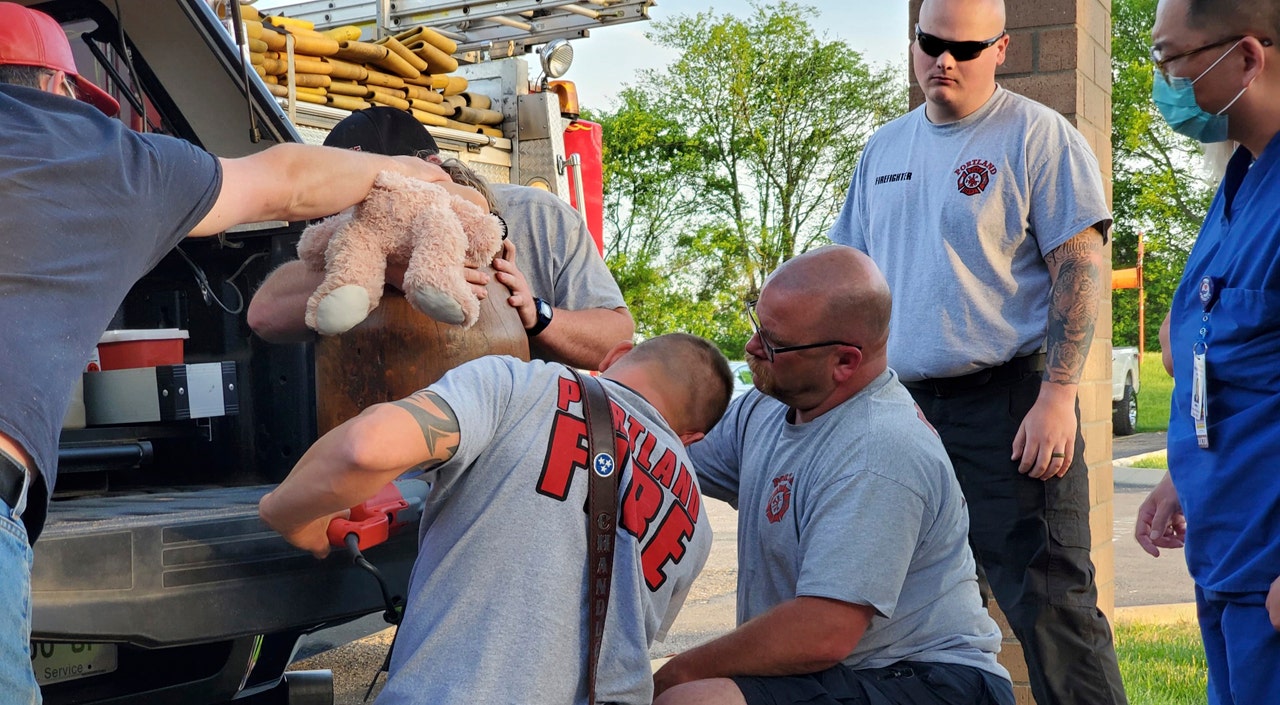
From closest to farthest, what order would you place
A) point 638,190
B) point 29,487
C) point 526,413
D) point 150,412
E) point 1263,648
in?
point 29,487 < point 526,413 < point 1263,648 < point 150,412 < point 638,190

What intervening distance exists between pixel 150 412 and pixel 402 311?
106 cm

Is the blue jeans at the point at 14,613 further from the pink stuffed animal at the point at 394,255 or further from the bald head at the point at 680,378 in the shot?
the bald head at the point at 680,378

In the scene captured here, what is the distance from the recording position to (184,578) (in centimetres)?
245

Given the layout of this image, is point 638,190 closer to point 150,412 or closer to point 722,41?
point 722,41

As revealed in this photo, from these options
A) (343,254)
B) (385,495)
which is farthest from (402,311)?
(385,495)

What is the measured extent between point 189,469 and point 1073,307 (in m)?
2.50

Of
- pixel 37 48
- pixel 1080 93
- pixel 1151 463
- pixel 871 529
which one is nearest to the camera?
pixel 37 48

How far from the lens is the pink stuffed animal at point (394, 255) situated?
241 cm

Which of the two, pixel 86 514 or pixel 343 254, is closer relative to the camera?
pixel 343 254

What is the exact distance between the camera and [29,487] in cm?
184

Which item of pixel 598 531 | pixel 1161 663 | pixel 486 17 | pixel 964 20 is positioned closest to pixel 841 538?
pixel 598 531

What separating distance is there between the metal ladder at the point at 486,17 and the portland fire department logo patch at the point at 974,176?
6.03 metres

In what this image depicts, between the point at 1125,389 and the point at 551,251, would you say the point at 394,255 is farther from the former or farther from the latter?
the point at 1125,389

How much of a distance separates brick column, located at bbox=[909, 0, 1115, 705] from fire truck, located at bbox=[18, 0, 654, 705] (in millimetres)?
2214
